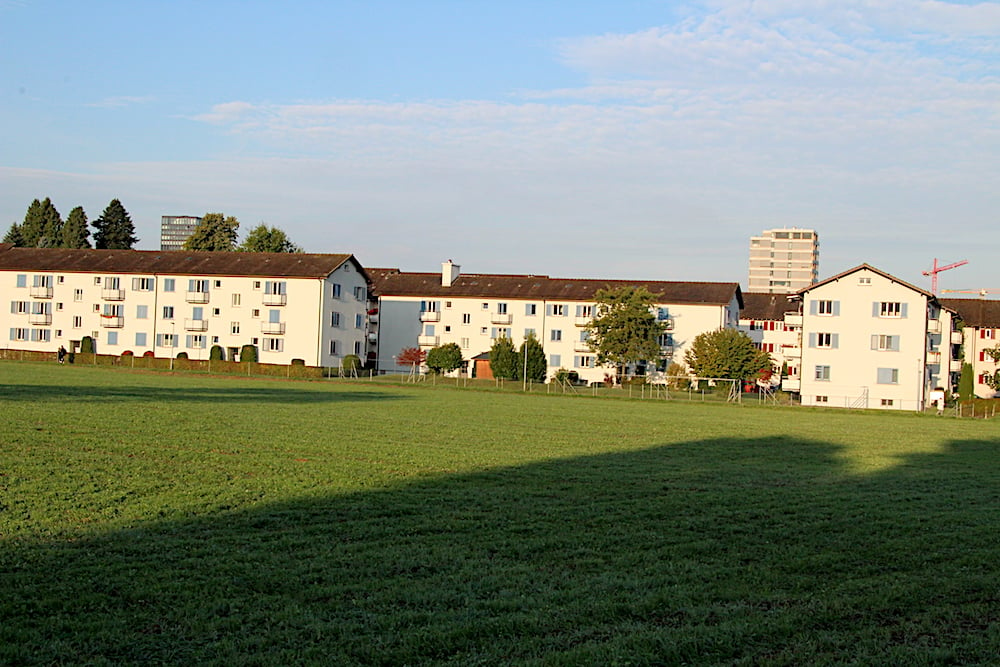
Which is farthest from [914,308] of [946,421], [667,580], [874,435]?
[667,580]

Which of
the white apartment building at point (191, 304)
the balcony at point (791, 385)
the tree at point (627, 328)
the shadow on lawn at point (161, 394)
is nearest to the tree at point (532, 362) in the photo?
the tree at point (627, 328)

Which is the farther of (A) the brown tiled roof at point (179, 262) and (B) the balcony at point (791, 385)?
(A) the brown tiled roof at point (179, 262)

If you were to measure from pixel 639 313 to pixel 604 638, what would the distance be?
252 feet

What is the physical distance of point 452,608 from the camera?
9258 mm

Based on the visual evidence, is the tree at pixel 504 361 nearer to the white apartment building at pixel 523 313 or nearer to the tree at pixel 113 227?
the white apartment building at pixel 523 313

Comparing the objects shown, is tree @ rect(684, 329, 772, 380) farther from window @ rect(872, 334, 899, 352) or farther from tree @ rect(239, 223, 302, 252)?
tree @ rect(239, 223, 302, 252)

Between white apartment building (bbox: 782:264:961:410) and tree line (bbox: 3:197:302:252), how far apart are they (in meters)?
70.9

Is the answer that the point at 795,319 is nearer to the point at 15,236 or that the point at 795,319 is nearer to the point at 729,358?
the point at 729,358

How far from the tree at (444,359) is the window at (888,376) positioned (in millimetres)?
35167

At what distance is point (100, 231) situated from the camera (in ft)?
442

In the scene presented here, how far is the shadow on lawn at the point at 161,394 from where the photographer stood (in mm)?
36344

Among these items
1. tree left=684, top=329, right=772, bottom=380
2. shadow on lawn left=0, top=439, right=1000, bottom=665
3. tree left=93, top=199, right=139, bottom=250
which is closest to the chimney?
tree left=684, top=329, right=772, bottom=380

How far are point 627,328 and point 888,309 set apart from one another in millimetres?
20898

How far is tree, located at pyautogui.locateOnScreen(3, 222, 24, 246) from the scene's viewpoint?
13605cm
